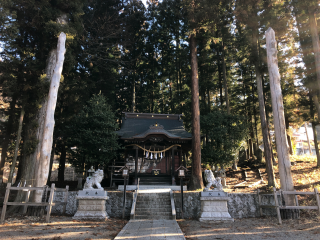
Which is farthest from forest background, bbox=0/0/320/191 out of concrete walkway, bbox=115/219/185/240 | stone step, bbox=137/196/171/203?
concrete walkway, bbox=115/219/185/240

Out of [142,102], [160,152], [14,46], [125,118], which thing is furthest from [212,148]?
[14,46]

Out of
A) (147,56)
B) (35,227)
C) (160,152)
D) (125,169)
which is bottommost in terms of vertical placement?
(35,227)

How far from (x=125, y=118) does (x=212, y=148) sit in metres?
6.56

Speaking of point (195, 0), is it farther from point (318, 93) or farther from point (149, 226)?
point (149, 226)

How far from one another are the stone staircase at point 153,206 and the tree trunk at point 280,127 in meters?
4.49

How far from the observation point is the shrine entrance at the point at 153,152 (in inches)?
479

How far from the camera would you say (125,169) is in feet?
27.1

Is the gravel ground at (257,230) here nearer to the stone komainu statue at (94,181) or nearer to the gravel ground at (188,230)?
the gravel ground at (188,230)

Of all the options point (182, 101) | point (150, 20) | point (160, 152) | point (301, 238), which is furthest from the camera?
point (150, 20)

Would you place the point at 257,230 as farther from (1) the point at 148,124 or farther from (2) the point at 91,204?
(1) the point at 148,124

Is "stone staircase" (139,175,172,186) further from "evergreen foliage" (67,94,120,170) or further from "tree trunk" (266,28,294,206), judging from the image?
"tree trunk" (266,28,294,206)

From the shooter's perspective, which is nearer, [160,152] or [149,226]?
[149,226]

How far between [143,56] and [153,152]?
12764mm

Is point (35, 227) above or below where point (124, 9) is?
below
